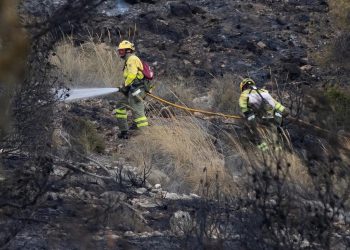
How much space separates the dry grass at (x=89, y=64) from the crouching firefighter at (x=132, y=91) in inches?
86.8

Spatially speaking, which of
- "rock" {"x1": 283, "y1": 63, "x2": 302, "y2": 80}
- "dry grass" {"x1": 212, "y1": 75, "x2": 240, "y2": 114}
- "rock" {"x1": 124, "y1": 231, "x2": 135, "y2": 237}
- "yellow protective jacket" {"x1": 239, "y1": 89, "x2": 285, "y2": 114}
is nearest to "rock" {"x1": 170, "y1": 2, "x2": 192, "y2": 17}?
"rock" {"x1": 283, "y1": 63, "x2": 302, "y2": 80}

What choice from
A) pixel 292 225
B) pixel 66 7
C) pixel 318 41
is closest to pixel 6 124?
pixel 66 7

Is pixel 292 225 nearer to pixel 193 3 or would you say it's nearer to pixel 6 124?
pixel 6 124

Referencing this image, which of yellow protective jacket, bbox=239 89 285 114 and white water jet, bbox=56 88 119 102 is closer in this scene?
yellow protective jacket, bbox=239 89 285 114

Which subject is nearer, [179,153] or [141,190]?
[141,190]

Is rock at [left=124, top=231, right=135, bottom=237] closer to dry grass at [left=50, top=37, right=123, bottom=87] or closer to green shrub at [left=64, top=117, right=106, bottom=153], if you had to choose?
green shrub at [left=64, top=117, right=106, bottom=153]

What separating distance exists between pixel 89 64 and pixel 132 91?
395cm

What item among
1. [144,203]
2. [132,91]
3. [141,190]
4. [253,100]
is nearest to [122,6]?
[132,91]

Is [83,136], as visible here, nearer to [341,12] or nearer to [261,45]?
[261,45]

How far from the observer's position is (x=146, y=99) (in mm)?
16656

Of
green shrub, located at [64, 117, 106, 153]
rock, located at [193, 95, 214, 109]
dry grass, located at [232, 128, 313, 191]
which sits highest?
dry grass, located at [232, 128, 313, 191]

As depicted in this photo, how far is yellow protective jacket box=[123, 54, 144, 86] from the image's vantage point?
1456 cm

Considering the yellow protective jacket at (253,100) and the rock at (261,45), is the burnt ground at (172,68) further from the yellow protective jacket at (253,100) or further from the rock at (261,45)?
the yellow protective jacket at (253,100)

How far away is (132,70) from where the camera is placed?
1457 centimetres
